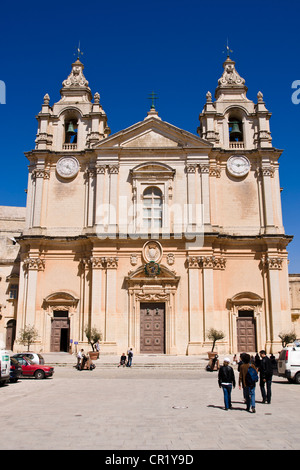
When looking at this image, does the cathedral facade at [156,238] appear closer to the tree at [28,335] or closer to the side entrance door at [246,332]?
the side entrance door at [246,332]

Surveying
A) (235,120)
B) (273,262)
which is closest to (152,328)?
(273,262)

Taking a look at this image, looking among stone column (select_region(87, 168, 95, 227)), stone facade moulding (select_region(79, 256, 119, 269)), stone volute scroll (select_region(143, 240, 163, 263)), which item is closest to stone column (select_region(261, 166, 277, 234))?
stone volute scroll (select_region(143, 240, 163, 263))

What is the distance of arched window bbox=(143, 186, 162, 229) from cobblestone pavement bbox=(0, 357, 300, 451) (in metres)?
16.5

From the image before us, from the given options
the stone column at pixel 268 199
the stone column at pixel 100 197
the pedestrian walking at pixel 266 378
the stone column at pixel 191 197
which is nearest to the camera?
the pedestrian walking at pixel 266 378

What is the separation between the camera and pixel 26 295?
33.6 m

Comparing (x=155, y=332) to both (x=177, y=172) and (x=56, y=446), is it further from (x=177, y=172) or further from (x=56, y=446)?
(x=56, y=446)

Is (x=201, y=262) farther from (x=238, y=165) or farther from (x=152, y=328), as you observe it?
(x=238, y=165)

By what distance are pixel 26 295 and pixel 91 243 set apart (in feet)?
21.5

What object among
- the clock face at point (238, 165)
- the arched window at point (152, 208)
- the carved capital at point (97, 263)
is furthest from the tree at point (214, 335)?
the clock face at point (238, 165)

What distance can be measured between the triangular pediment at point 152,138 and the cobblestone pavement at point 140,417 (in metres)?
21.2

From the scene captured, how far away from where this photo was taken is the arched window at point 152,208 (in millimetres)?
34219

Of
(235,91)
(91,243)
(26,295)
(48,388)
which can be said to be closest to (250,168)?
(235,91)

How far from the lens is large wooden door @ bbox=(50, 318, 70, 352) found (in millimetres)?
33344

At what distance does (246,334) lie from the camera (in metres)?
33.1
